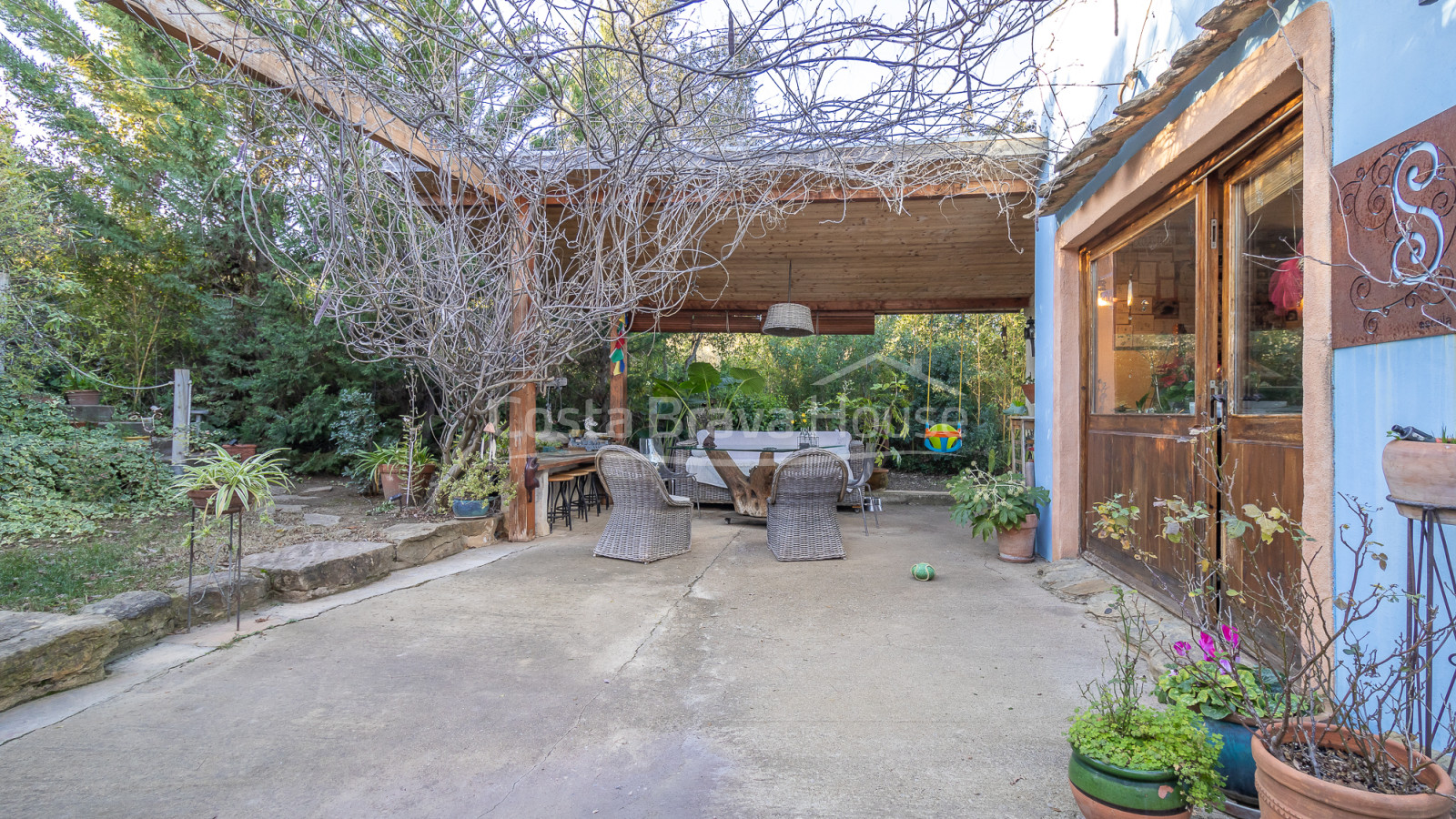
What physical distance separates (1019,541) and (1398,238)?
306cm

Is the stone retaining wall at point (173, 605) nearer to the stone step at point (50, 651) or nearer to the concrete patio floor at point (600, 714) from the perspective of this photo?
the stone step at point (50, 651)

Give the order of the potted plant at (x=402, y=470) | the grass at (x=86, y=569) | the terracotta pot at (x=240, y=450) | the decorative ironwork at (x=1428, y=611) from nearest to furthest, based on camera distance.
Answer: the decorative ironwork at (x=1428, y=611) → the grass at (x=86, y=569) → the potted plant at (x=402, y=470) → the terracotta pot at (x=240, y=450)

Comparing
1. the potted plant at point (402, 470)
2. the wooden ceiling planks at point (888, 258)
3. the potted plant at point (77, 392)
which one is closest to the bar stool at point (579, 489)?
the potted plant at point (402, 470)

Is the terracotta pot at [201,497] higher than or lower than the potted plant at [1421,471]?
lower

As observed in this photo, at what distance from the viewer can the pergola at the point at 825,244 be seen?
3.18 metres

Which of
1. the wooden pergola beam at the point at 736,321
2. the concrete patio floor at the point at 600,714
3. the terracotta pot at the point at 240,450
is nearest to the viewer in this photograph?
the concrete patio floor at the point at 600,714

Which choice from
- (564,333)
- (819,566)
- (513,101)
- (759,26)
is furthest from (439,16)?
(819,566)

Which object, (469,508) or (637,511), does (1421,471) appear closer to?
(637,511)

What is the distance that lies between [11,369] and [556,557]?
4.35 m

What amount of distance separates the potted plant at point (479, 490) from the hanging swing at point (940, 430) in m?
5.37

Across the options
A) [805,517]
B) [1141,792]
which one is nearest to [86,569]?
[805,517]

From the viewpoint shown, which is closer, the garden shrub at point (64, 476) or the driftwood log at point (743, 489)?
the garden shrub at point (64, 476)

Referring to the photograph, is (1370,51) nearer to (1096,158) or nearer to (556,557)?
(1096,158)

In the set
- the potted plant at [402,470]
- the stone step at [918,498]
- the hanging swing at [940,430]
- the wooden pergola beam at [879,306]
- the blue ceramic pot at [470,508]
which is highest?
the wooden pergola beam at [879,306]
